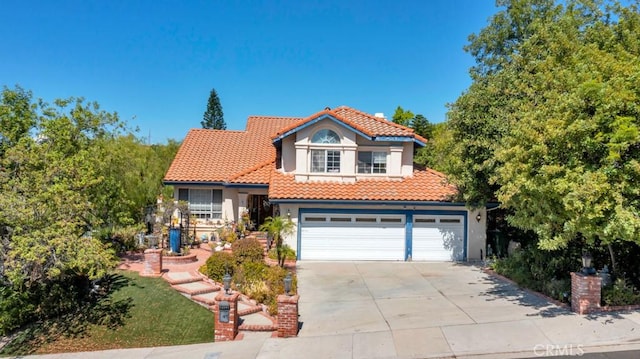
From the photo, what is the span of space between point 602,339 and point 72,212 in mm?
13519

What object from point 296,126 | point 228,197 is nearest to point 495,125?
point 296,126

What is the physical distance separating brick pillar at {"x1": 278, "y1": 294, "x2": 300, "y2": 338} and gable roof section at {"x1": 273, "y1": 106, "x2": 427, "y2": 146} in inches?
409

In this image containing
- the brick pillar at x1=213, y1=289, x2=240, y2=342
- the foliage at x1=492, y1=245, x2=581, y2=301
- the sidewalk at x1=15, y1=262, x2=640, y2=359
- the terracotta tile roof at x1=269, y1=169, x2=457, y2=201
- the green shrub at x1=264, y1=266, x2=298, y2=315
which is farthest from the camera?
the terracotta tile roof at x1=269, y1=169, x2=457, y2=201

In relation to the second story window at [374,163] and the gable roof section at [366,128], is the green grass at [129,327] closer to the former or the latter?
the gable roof section at [366,128]

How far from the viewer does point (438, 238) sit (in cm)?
1838

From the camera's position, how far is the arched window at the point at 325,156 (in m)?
19.2

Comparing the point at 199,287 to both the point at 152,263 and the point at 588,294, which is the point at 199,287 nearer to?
the point at 152,263

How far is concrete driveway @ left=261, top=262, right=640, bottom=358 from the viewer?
879 cm

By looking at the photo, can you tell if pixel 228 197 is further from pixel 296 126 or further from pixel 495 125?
pixel 495 125

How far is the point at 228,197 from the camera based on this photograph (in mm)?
21219

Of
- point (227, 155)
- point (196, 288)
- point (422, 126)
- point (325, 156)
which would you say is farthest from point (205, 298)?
point (422, 126)

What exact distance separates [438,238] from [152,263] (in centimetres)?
1199

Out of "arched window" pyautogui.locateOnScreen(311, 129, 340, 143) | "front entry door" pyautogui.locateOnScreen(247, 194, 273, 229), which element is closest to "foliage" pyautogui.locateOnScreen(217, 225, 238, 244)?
"front entry door" pyautogui.locateOnScreen(247, 194, 273, 229)

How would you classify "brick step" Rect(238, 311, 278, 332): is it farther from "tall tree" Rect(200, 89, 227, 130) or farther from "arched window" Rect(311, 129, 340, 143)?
"tall tree" Rect(200, 89, 227, 130)
